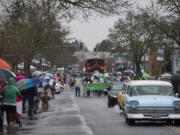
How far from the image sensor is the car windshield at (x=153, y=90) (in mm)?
18547

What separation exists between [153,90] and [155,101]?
1.46m

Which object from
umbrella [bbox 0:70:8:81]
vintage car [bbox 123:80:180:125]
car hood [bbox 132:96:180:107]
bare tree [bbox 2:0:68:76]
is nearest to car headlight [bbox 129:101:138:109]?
vintage car [bbox 123:80:180:125]

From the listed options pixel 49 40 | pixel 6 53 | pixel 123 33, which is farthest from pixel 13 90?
pixel 123 33

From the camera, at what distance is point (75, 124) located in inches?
709

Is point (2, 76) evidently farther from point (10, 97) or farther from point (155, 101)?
point (155, 101)

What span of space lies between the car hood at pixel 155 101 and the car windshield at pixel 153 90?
64cm

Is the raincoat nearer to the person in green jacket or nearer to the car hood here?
the person in green jacket

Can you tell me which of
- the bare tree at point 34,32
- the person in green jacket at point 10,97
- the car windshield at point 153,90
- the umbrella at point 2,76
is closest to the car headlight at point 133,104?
the car windshield at point 153,90

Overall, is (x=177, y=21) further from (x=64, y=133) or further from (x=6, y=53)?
(x=64, y=133)

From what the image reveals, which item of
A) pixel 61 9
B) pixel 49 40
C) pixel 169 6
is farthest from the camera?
pixel 49 40

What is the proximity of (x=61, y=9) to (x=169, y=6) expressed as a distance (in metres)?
31.5

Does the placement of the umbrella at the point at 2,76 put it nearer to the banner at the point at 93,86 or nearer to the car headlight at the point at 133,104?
the car headlight at the point at 133,104

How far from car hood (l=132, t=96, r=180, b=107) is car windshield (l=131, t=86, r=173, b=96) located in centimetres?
64

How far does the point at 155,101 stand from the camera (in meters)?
17.2
